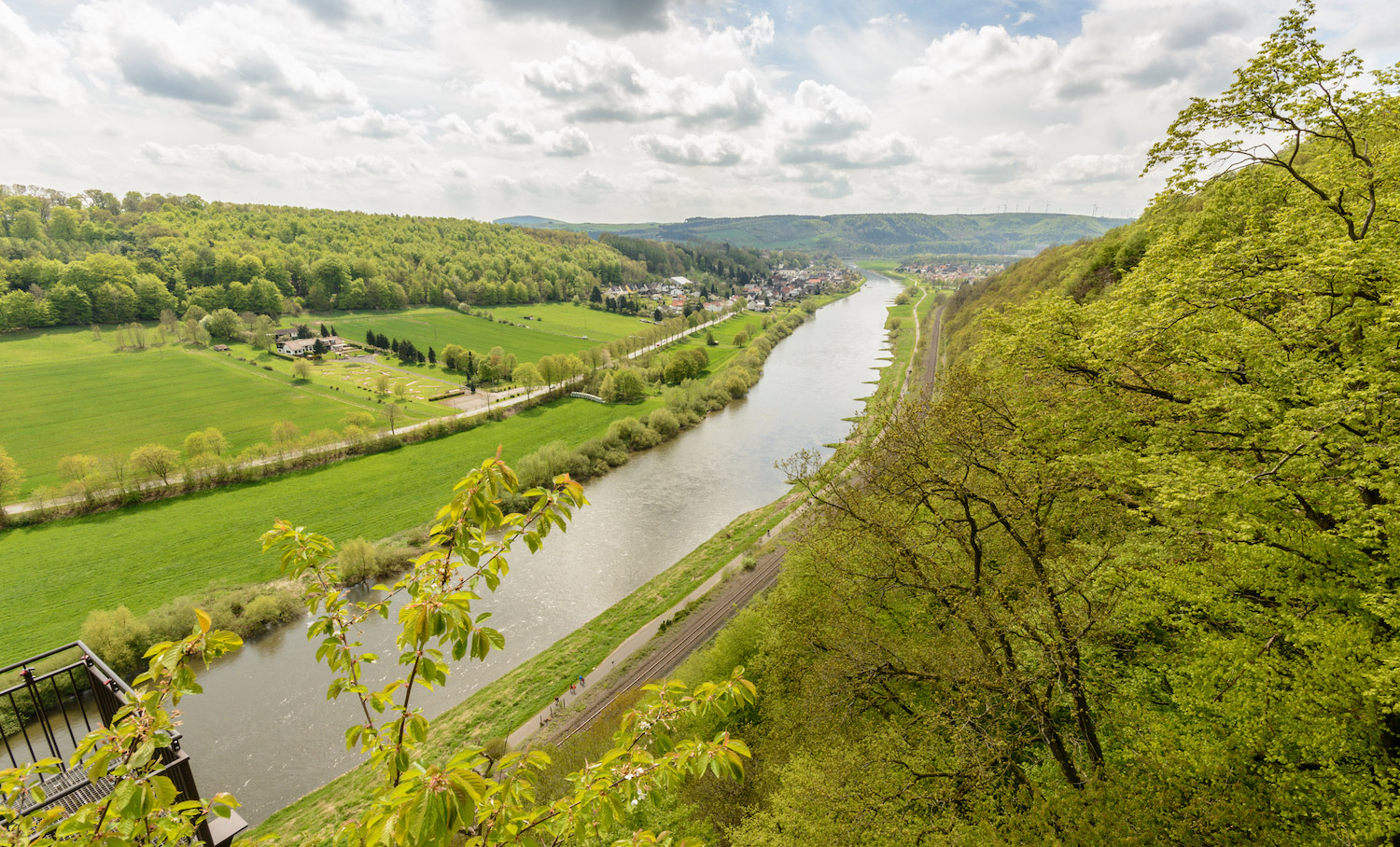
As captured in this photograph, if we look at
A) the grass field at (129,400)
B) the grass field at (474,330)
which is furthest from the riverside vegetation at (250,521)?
the grass field at (474,330)

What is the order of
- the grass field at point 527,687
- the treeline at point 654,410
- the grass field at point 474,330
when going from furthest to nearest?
the grass field at point 474,330 < the treeline at point 654,410 < the grass field at point 527,687

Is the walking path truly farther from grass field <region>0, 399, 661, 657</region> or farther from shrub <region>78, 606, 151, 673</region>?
shrub <region>78, 606, 151, 673</region>

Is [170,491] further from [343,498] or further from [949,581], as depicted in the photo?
[949,581]

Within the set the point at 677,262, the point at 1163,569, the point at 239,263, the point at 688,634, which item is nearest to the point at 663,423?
the point at 688,634

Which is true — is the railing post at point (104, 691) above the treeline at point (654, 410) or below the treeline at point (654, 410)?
above

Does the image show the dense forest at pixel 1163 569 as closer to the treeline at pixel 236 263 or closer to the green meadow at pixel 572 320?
the green meadow at pixel 572 320

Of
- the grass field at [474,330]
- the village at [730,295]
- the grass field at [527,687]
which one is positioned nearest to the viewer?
the grass field at [527,687]
